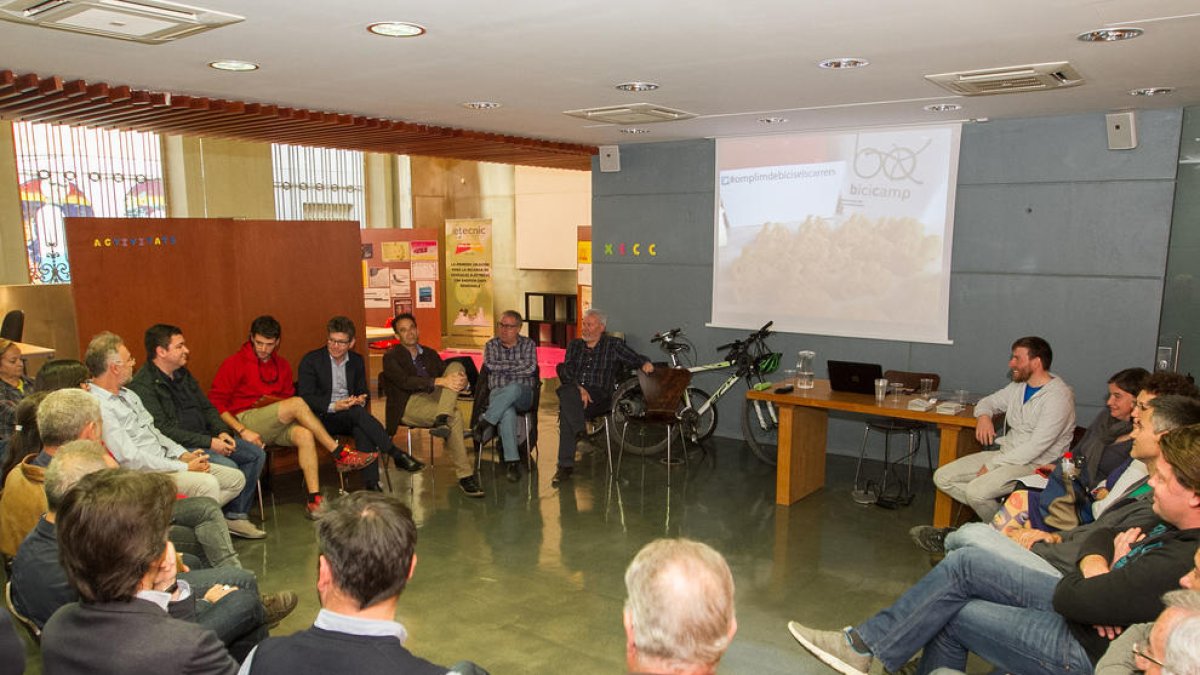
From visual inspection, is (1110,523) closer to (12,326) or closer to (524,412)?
(524,412)

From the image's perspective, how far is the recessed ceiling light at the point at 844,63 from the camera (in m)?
3.91

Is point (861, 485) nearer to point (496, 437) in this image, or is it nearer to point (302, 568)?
point (496, 437)

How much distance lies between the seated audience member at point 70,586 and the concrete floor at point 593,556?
0.96m

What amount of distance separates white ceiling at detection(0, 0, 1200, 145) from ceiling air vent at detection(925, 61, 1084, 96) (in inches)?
4.0

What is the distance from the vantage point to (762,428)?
6992 mm

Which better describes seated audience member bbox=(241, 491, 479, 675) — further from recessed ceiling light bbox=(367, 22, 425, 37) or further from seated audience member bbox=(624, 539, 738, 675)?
recessed ceiling light bbox=(367, 22, 425, 37)

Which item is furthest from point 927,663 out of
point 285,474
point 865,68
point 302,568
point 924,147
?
point 285,474

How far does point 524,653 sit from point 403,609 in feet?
2.45

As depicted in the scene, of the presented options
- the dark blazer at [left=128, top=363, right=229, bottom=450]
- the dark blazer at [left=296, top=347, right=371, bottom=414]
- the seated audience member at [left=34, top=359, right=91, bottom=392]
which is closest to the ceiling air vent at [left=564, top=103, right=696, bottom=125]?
the dark blazer at [left=296, top=347, right=371, bottom=414]

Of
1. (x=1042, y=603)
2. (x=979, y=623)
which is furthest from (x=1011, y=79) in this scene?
(x=979, y=623)

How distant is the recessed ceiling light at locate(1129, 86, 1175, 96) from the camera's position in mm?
4699

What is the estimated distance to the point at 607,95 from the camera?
491 cm

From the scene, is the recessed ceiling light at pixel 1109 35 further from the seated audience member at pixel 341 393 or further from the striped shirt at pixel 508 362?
the seated audience member at pixel 341 393

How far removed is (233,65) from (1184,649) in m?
4.35
